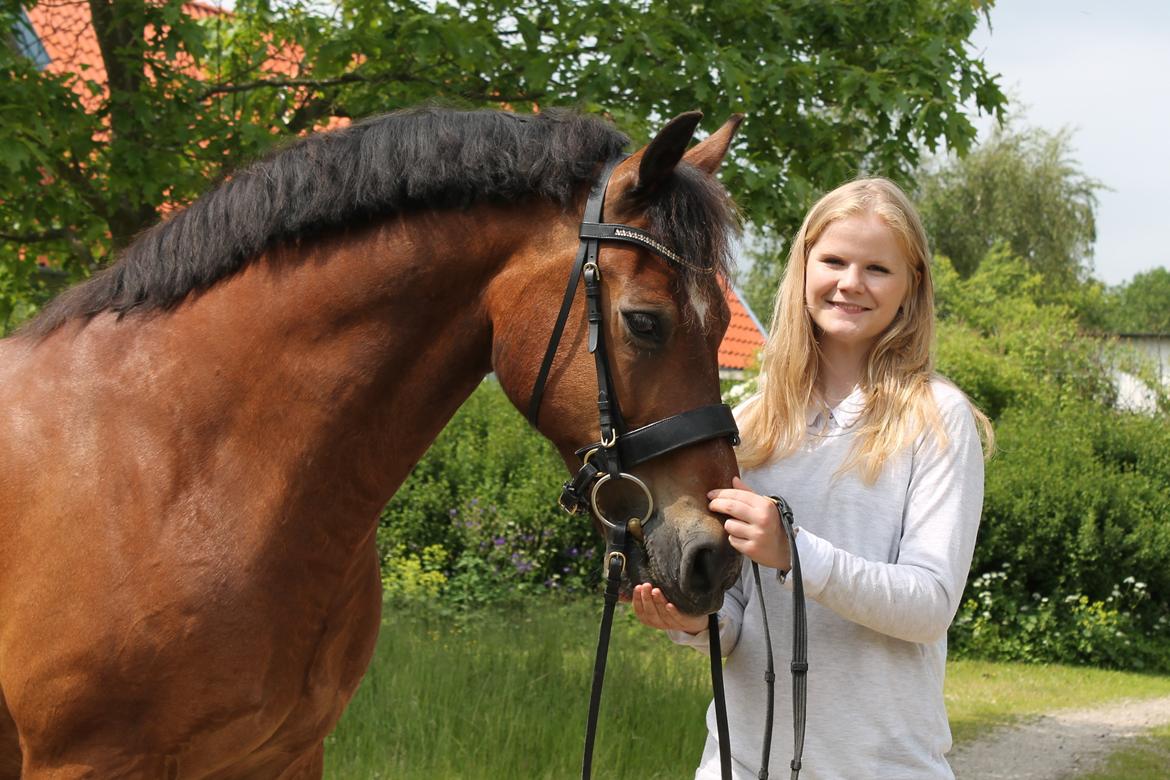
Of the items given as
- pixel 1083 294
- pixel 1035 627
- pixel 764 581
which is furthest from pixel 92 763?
pixel 1083 294

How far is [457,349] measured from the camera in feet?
7.60

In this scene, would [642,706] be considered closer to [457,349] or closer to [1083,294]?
[457,349]

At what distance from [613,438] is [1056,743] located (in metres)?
6.69

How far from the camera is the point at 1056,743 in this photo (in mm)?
7465

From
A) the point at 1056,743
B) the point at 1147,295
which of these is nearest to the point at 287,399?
the point at 1056,743

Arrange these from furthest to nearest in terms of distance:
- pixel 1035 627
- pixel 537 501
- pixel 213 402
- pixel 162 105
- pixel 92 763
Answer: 1. pixel 1035 627
2. pixel 537 501
3. pixel 162 105
4. pixel 213 402
5. pixel 92 763

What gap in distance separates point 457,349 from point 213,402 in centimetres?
52

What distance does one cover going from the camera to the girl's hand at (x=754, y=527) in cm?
199

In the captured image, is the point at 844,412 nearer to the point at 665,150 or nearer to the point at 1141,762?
the point at 665,150

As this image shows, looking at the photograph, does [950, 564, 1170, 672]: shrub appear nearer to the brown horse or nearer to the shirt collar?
the shirt collar

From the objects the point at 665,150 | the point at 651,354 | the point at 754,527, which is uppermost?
the point at 665,150

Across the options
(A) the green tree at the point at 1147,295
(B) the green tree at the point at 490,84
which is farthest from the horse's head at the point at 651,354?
(A) the green tree at the point at 1147,295

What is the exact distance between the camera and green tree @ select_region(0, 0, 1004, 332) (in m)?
5.02

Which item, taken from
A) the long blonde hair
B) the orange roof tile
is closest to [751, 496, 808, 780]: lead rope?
the long blonde hair
